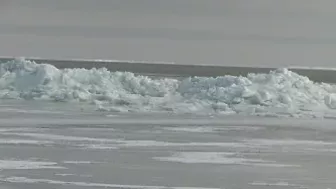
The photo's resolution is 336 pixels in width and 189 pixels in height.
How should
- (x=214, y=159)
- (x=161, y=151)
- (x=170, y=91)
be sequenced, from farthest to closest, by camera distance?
(x=170, y=91) < (x=161, y=151) < (x=214, y=159)

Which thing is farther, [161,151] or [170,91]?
[170,91]

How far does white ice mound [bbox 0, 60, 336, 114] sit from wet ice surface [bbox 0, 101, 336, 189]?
1.96 meters

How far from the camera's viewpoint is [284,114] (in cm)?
1466

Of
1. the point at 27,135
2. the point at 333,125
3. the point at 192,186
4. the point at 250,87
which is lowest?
the point at 192,186

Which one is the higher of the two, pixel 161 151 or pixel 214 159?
pixel 161 151

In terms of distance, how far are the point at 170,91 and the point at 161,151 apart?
342 inches

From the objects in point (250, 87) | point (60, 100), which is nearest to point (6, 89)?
point (60, 100)

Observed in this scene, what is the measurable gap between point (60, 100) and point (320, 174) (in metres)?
9.47

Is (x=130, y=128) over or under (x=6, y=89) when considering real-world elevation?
under

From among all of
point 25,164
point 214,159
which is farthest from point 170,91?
point 25,164

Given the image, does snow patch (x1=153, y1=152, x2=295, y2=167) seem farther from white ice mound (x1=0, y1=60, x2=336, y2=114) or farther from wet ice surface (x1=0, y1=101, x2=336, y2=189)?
white ice mound (x1=0, y1=60, x2=336, y2=114)

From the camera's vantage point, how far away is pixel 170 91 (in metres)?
18.0

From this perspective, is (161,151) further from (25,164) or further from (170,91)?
(170,91)

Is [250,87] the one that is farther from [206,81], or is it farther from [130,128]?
[130,128]
